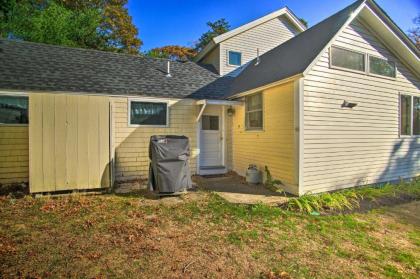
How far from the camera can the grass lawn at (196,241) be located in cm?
276

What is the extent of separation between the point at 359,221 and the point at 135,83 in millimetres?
7164

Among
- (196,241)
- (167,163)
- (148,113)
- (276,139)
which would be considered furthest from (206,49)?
(196,241)

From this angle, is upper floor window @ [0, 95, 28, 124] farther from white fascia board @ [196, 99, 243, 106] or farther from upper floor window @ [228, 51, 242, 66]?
upper floor window @ [228, 51, 242, 66]

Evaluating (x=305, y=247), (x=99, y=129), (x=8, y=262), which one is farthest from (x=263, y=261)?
(x=99, y=129)

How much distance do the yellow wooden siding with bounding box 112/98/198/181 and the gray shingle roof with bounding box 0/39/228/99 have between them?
1.51 ft

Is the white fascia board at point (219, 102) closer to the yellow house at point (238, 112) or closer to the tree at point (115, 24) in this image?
the yellow house at point (238, 112)

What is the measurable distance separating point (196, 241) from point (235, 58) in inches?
370

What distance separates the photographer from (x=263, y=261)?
118 inches

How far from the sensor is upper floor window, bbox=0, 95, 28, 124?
630 centimetres

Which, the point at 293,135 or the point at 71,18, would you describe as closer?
the point at 293,135

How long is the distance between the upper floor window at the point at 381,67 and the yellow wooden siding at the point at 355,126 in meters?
0.19

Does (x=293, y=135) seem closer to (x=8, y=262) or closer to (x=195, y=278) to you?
(x=195, y=278)

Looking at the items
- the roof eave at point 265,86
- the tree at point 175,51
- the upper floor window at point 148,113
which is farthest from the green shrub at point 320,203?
the tree at point 175,51

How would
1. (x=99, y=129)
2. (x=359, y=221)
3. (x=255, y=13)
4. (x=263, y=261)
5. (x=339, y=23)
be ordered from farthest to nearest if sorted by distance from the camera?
(x=255, y=13) → (x=339, y=23) → (x=99, y=129) → (x=359, y=221) → (x=263, y=261)
